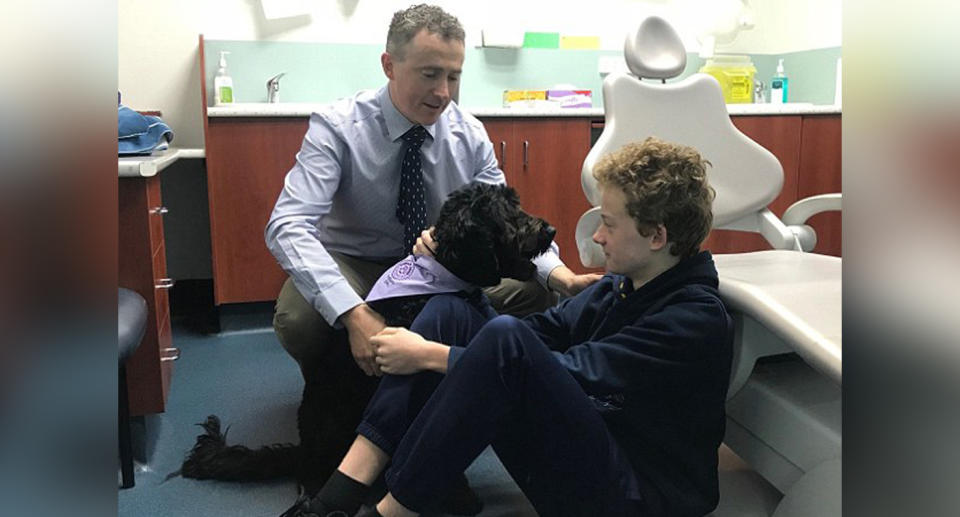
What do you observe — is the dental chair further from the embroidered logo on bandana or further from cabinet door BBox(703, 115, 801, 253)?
cabinet door BBox(703, 115, 801, 253)

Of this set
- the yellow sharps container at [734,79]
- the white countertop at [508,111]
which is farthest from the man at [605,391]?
the yellow sharps container at [734,79]

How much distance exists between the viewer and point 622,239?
124 cm

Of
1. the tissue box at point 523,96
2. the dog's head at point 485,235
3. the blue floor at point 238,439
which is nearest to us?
the dog's head at point 485,235

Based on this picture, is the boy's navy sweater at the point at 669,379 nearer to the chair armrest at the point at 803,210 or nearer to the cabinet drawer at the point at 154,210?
the chair armrest at the point at 803,210

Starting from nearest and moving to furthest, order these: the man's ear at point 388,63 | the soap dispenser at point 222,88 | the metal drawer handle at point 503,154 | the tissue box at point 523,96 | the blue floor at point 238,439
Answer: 1. the blue floor at point 238,439
2. the man's ear at point 388,63
3. the metal drawer handle at point 503,154
4. the soap dispenser at point 222,88
5. the tissue box at point 523,96

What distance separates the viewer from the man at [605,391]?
1107 mm

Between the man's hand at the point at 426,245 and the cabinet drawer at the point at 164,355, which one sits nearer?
the man's hand at the point at 426,245

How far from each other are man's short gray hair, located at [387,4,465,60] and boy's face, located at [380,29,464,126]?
11 mm

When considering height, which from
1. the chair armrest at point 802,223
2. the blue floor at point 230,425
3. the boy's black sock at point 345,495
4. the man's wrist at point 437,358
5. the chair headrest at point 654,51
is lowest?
the blue floor at point 230,425

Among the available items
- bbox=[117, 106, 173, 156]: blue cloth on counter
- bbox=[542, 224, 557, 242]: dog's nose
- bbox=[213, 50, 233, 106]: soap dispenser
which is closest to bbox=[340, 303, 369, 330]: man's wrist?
bbox=[542, 224, 557, 242]: dog's nose

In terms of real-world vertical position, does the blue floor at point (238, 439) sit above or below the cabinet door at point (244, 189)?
below

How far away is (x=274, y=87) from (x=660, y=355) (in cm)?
234

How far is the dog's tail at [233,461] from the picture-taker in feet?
5.11

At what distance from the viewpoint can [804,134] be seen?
3084mm
